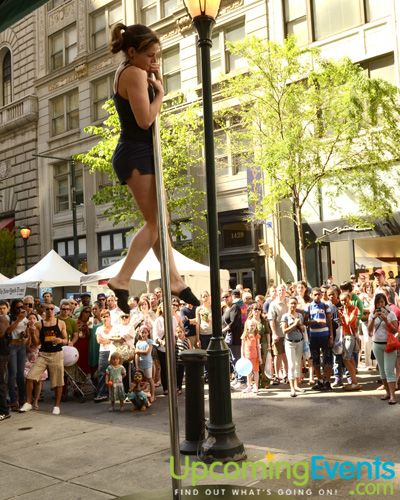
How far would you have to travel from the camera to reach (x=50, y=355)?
10977mm

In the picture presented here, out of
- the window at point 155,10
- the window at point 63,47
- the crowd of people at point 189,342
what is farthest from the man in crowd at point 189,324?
the window at point 63,47

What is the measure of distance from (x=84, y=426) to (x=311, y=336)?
Answer: 4.93 m

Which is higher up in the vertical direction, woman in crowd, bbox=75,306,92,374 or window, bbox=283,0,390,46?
window, bbox=283,0,390,46

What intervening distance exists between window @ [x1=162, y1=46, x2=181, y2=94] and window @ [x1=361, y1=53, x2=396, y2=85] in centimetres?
852

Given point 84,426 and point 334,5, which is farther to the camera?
point 334,5

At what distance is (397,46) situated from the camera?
19.7 metres

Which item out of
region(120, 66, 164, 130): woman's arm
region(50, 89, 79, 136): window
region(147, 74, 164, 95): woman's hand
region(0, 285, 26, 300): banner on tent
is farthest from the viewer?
region(50, 89, 79, 136): window

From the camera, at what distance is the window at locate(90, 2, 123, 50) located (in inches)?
968

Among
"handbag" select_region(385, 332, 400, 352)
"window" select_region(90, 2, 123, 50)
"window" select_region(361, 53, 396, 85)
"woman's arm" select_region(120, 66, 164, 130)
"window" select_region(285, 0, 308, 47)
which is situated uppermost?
"window" select_region(90, 2, 123, 50)

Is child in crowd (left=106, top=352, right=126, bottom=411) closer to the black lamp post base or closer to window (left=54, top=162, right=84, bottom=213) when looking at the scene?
the black lamp post base

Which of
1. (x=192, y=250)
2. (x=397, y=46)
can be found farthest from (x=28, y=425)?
(x=397, y=46)

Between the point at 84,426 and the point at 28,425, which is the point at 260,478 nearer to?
the point at 84,426

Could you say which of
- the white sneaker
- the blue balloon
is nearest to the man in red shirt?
the blue balloon

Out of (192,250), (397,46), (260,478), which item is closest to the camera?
(260,478)
